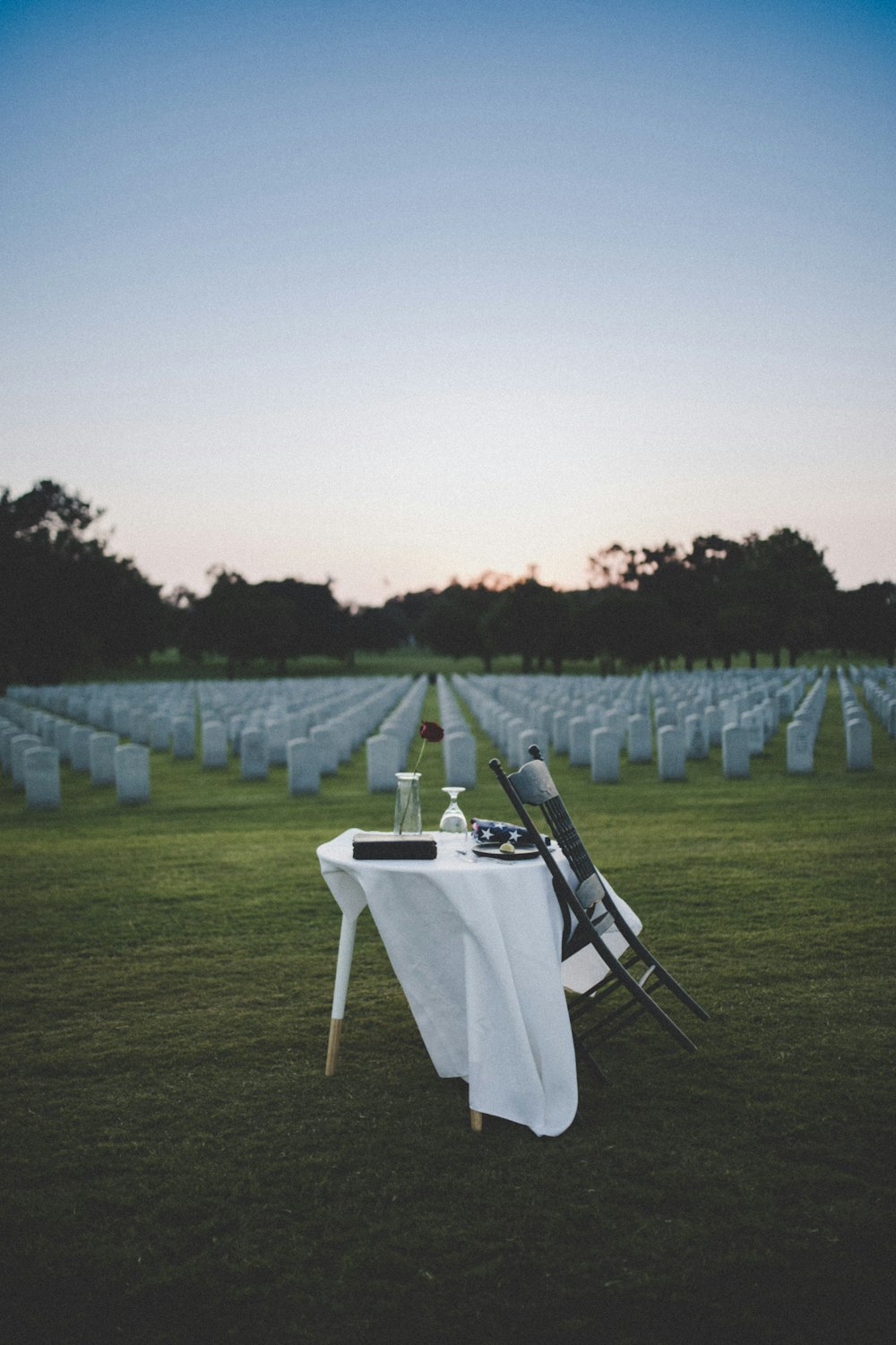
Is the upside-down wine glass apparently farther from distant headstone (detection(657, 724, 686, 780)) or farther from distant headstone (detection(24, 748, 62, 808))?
distant headstone (detection(657, 724, 686, 780))

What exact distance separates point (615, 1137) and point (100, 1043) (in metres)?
2.69

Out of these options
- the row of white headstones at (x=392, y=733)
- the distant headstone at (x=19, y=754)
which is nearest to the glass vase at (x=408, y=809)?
the row of white headstones at (x=392, y=733)

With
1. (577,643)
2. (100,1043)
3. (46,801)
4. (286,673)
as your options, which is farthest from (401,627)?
(100,1043)

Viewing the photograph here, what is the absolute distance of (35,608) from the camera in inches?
1832

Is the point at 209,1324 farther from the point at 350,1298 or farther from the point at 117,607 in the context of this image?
the point at 117,607

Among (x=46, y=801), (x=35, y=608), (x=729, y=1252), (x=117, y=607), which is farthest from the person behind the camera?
(x=117, y=607)

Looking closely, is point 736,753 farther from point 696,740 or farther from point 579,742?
point 696,740

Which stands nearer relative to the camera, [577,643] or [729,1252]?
[729,1252]

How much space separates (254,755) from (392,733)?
2.86m

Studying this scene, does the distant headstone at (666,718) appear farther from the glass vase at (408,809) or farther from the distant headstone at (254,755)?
the glass vase at (408,809)

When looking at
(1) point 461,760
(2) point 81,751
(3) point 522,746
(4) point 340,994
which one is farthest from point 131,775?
(4) point 340,994

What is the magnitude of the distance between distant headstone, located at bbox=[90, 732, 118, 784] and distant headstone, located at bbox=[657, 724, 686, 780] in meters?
9.03

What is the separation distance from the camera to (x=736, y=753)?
46.1ft

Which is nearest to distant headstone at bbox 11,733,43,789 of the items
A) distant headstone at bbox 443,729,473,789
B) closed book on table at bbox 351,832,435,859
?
distant headstone at bbox 443,729,473,789
